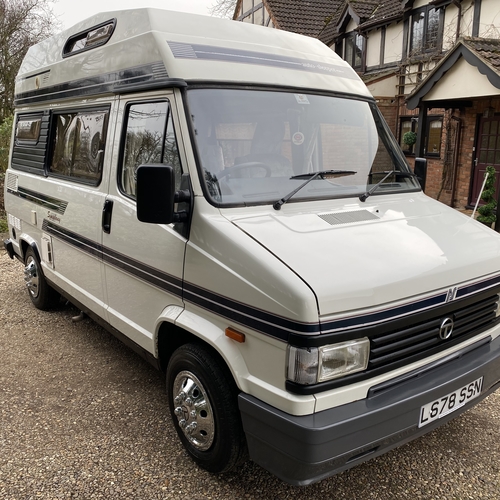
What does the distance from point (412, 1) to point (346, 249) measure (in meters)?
15.4

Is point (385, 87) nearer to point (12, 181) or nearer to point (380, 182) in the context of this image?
point (12, 181)

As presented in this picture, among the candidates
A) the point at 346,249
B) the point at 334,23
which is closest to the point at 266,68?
the point at 346,249

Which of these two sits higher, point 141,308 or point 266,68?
point 266,68

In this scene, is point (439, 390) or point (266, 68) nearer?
point (439, 390)

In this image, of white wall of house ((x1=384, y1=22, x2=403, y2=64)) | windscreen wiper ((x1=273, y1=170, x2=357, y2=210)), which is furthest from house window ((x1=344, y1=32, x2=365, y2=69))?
windscreen wiper ((x1=273, y1=170, x2=357, y2=210))

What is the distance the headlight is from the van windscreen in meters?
1.02

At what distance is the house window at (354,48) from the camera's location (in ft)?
60.2

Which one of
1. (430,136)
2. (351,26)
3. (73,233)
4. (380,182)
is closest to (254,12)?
(351,26)

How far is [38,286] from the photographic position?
234 inches

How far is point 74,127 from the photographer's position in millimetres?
4680

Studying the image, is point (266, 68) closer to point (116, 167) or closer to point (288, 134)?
point (288, 134)

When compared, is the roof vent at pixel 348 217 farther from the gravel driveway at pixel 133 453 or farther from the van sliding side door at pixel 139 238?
the gravel driveway at pixel 133 453

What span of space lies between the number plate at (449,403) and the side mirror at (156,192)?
1.69 m

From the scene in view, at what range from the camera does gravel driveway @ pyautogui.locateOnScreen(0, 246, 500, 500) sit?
308cm
